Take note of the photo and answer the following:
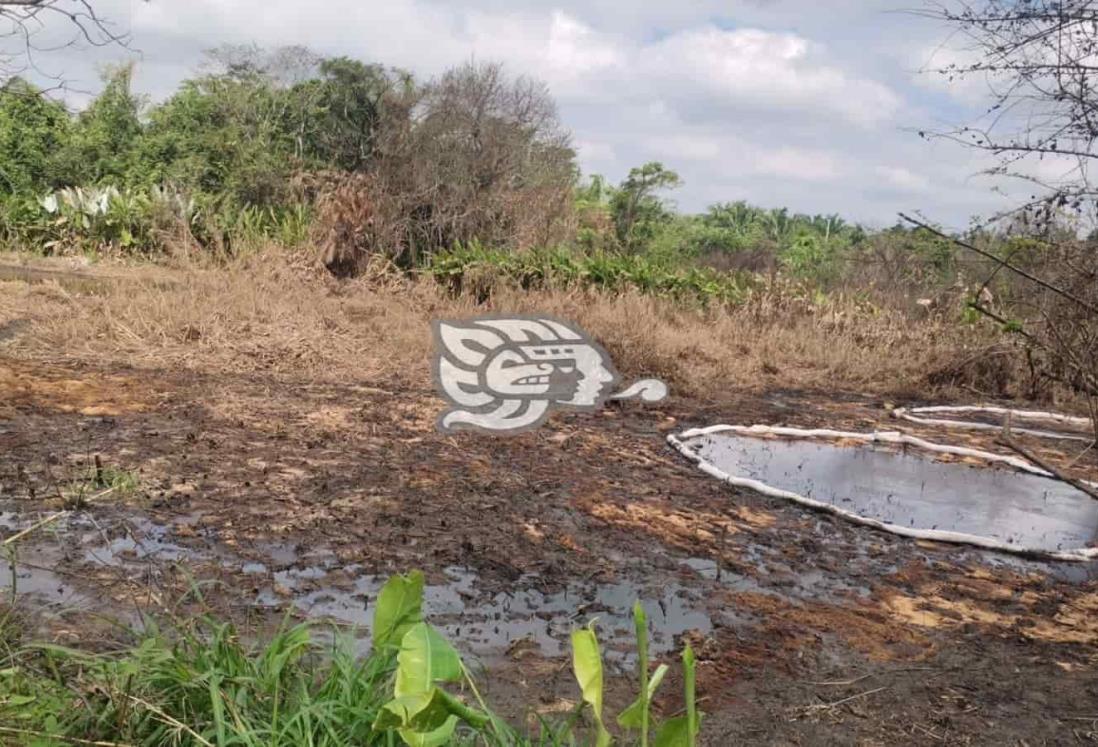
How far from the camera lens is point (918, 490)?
17.7ft

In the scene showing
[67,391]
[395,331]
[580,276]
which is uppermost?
[580,276]

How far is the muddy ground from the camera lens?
2.77 m

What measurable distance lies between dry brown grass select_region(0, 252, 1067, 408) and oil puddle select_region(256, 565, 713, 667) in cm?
388

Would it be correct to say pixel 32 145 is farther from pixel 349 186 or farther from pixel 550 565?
pixel 550 565

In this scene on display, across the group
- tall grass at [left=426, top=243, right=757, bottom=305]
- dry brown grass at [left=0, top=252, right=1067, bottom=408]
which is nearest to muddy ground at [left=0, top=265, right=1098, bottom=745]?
dry brown grass at [left=0, top=252, right=1067, bottom=408]

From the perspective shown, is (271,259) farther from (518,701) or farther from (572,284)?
(518,701)

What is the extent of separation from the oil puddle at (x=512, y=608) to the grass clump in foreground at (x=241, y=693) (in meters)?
0.89

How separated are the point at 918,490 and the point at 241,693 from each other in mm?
4514

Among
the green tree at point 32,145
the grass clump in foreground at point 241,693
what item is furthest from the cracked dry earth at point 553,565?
the green tree at point 32,145

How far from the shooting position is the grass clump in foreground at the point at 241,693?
4.51 feet

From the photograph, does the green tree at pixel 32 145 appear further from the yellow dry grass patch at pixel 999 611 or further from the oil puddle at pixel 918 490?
the yellow dry grass patch at pixel 999 611

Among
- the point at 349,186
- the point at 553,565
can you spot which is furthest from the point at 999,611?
the point at 349,186

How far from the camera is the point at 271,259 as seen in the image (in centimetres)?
1003

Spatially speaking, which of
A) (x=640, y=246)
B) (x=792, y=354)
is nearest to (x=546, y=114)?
(x=640, y=246)
